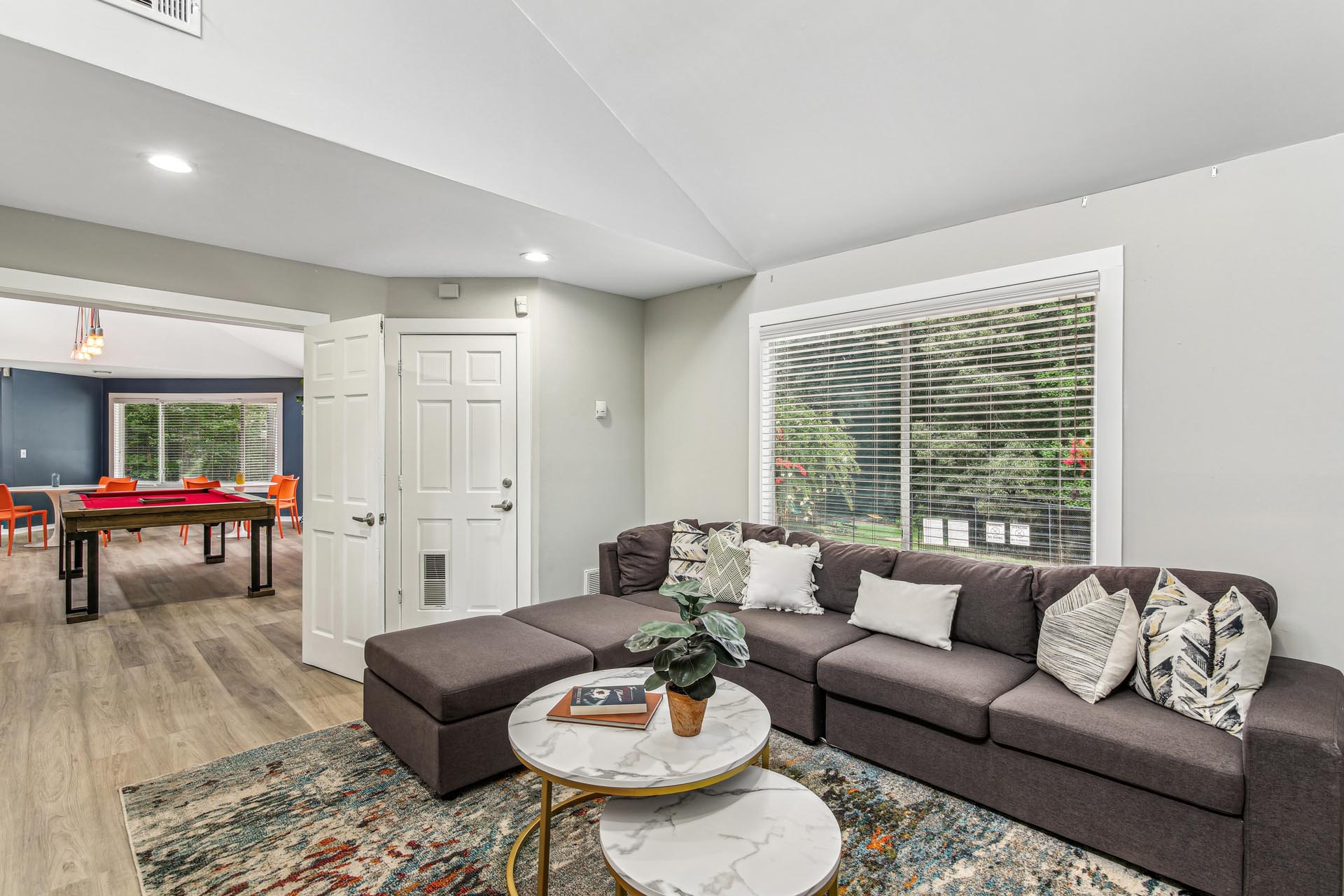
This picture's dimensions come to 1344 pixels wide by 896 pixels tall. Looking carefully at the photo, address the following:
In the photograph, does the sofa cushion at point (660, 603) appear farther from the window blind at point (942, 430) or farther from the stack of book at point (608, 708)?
the stack of book at point (608, 708)

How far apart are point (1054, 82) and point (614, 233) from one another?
6.29 ft

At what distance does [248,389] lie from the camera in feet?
31.7

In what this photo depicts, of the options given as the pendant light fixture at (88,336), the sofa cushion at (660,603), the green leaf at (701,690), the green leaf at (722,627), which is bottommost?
the sofa cushion at (660,603)

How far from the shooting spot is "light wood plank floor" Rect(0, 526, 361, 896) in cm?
209

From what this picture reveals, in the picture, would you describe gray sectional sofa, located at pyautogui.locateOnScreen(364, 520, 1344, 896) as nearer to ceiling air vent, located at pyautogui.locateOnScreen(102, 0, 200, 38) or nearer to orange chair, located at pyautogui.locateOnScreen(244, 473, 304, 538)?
ceiling air vent, located at pyautogui.locateOnScreen(102, 0, 200, 38)

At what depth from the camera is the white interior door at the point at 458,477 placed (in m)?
3.99

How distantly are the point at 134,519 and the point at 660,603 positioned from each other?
4.68 metres

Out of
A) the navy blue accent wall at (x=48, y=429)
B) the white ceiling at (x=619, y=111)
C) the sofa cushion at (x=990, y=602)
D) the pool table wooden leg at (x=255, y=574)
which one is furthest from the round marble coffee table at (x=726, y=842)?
the navy blue accent wall at (x=48, y=429)

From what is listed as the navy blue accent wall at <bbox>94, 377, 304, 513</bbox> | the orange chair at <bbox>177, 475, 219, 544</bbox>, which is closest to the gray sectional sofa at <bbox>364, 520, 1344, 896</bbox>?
the orange chair at <bbox>177, 475, 219, 544</bbox>

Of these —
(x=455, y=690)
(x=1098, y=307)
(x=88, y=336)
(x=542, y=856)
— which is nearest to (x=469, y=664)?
(x=455, y=690)

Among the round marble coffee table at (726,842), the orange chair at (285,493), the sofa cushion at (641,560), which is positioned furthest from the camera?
the orange chair at (285,493)

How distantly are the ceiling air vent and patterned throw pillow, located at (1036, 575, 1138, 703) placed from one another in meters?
3.49

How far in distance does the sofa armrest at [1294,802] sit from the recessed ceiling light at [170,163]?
12.8 ft

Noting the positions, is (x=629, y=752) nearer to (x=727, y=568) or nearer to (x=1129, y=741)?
(x=1129, y=741)
